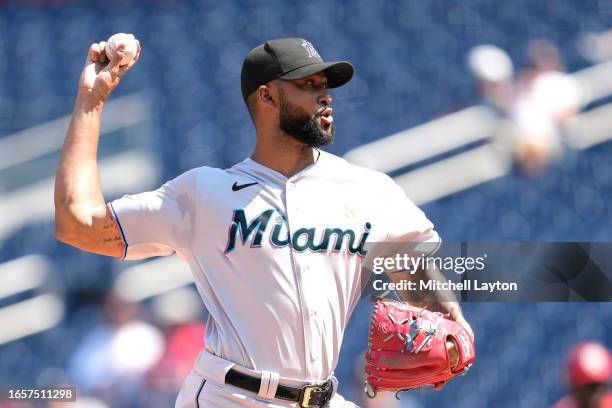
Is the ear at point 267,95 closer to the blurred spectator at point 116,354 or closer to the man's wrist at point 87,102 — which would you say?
the man's wrist at point 87,102

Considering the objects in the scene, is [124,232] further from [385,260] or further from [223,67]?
[223,67]

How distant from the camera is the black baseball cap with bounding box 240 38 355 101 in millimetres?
2047

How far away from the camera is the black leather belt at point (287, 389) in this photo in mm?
1916

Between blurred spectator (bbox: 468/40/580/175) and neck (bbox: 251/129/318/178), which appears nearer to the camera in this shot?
neck (bbox: 251/129/318/178)

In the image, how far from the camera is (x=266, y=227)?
1980 mm

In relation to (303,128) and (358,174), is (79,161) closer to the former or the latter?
(303,128)

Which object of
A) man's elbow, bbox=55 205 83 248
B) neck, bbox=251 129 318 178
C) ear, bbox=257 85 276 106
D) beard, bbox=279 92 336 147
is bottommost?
man's elbow, bbox=55 205 83 248

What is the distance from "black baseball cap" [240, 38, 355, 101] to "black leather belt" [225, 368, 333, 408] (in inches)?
23.8

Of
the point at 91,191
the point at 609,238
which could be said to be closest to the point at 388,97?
the point at 609,238

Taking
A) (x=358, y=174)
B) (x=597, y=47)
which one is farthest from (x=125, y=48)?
(x=597, y=47)

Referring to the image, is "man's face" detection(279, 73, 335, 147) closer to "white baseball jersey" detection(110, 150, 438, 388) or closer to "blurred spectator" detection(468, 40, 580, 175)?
"white baseball jersey" detection(110, 150, 438, 388)

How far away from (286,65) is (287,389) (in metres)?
0.65

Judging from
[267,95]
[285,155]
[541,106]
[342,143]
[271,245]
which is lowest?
[342,143]

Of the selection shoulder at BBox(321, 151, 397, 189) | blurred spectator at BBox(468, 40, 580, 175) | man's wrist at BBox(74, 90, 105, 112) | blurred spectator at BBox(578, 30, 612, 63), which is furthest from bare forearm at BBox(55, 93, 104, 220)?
blurred spectator at BBox(578, 30, 612, 63)
